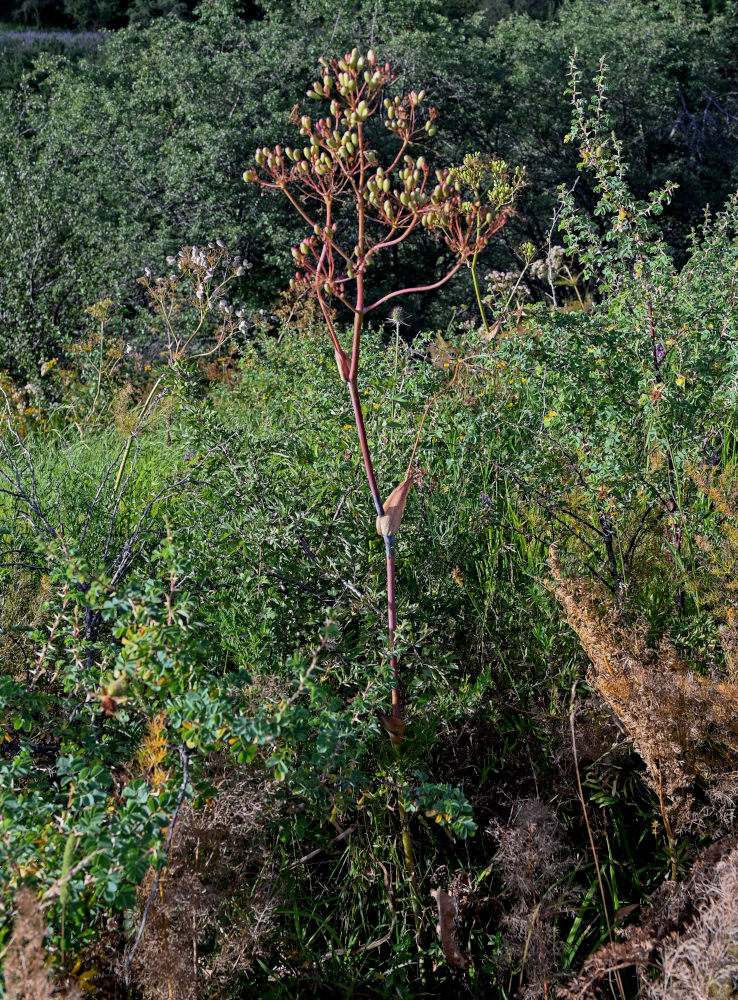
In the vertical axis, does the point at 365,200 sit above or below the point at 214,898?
above

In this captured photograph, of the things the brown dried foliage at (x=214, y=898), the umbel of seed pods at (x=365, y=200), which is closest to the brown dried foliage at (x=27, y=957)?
the brown dried foliage at (x=214, y=898)

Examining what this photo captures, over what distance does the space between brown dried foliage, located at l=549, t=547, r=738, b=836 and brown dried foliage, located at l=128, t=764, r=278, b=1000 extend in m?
0.80

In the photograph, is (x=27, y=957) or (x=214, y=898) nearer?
(x=27, y=957)

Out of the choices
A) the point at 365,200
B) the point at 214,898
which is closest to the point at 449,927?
the point at 214,898

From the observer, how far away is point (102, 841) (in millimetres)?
1409

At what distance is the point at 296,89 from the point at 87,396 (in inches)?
260

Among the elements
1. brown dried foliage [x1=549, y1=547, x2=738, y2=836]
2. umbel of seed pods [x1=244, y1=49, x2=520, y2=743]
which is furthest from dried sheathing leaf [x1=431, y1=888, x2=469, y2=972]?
brown dried foliage [x1=549, y1=547, x2=738, y2=836]

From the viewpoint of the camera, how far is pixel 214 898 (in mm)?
1758

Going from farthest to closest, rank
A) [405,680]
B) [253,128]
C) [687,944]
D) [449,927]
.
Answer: [253,128] → [405,680] → [449,927] → [687,944]

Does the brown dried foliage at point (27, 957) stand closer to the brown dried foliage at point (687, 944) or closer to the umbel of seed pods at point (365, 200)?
the umbel of seed pods at point (365, 200)

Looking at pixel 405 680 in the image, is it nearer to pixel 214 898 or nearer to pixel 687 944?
pixel 214 898

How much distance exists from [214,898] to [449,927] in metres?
0.53

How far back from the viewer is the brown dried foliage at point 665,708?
1.98 meters

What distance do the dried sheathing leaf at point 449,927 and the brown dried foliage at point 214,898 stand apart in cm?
36
